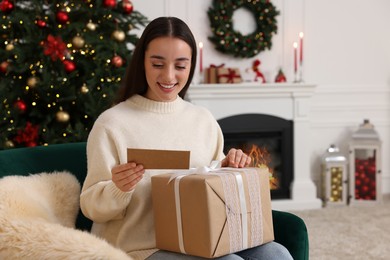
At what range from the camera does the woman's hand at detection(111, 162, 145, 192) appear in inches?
61.7

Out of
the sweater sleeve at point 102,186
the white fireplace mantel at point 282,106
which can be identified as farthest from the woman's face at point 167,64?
the white fireplace mantel at point 282,106

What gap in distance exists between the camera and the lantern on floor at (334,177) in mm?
4988

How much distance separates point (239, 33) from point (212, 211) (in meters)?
3.63

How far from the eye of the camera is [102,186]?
175cm

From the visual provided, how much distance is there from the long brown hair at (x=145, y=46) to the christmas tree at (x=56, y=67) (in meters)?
1.72

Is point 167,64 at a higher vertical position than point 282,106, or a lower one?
higher

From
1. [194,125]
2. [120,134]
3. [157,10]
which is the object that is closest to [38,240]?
[120,134]

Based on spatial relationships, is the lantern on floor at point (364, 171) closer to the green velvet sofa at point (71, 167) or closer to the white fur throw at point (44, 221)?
the green velvet sofa at point (71, 167)

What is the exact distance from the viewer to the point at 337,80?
17.5 ft

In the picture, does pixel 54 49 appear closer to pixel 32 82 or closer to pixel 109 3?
pixel 32 82

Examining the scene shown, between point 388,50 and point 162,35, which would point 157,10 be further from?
point 162,35

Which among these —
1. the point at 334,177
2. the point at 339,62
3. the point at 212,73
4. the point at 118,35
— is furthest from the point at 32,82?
the point at 339,62

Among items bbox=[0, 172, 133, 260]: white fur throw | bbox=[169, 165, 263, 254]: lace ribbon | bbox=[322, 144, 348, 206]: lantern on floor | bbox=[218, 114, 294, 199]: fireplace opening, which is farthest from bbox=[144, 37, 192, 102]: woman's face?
bbox=[322, 144, 348, 206]: lantern on floor

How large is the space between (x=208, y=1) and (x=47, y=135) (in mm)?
2037
